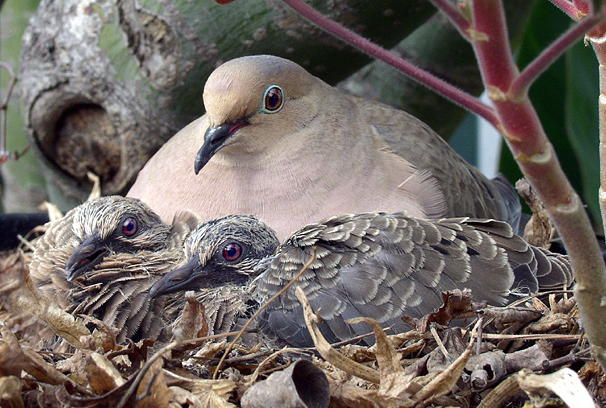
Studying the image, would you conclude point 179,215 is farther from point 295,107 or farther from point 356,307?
point 356,307

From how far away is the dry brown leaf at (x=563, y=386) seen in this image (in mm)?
1038

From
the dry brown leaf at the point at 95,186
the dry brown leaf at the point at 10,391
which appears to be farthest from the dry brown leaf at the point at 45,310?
the dry brown leaf at the point at 95,186

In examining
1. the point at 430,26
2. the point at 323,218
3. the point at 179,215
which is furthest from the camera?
the point at 430,26

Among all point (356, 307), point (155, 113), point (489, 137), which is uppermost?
point (155, 113)

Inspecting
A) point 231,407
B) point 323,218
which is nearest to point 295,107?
point 323,218

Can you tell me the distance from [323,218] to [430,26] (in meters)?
1.06

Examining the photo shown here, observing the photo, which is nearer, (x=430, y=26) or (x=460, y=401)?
(x=460, y=401)

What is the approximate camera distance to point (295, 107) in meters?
2.11

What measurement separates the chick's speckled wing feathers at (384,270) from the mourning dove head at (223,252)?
0.05 m

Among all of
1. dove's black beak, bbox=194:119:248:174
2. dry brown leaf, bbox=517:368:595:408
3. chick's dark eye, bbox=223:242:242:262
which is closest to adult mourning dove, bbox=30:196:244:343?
chick's dark eye, bbox=223:242:242:262

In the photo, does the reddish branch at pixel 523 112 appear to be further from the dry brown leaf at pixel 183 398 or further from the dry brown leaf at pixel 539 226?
the dry brown leaf at pixel 539 226

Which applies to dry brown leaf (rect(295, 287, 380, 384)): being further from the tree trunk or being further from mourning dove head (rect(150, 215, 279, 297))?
the tree trunk

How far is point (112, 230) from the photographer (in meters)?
1.92

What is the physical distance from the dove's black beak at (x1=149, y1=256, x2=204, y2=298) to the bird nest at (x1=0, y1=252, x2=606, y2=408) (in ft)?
0.71
